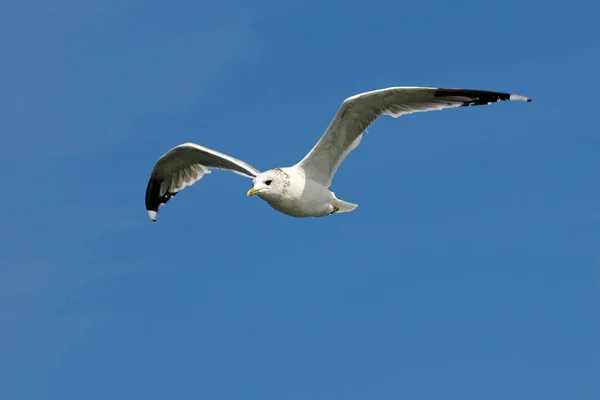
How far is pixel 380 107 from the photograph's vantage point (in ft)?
54.6

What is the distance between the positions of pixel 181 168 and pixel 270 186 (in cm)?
537

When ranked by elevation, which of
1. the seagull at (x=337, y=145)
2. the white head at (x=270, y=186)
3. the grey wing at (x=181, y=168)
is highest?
Result: the grey wing at (x=181, y=168)

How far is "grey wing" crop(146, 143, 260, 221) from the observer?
65.4 feet

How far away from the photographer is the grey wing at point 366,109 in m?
16.2

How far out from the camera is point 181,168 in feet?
70.2

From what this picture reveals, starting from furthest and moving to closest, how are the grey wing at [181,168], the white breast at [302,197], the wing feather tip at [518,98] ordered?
1. the grey wing at [181,168]
2. the white breast at [302,197]
3. the wing feather tip at [518,98]

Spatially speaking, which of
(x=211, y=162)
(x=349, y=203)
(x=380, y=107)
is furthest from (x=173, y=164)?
(x=380, y=107)

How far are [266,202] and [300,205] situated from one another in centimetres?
58

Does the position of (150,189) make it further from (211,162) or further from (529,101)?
(529,101)

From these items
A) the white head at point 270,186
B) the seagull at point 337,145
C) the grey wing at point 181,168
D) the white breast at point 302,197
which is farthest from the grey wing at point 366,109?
the grey wing at point 181,168

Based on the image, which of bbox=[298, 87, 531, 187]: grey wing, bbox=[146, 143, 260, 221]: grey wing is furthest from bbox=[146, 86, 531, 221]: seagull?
bbox=[146, 143, 260, 221]: grey wing

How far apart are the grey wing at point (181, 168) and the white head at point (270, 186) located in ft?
8.78

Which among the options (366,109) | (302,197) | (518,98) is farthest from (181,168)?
(518,98)

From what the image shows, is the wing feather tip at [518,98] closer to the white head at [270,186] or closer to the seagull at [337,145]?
the seagull at [337,145]
